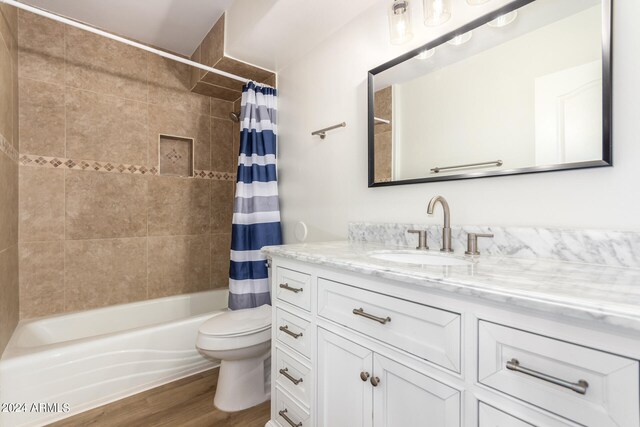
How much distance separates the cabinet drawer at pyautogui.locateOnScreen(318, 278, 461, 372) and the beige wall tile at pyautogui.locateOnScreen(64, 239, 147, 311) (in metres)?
2.08

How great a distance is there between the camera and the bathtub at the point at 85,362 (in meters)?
1.46

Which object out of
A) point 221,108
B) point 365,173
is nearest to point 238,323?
point 365,173

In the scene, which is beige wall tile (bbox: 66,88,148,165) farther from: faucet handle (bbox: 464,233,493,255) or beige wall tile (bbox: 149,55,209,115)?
faucet handle (bbox: 464,233,493,255)

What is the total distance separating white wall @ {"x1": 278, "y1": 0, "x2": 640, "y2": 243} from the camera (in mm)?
869

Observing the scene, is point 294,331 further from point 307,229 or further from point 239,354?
point 307,229

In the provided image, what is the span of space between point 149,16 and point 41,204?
1563 millimetres

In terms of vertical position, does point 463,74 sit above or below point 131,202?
above

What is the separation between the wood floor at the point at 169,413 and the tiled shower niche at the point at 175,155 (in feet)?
5.77

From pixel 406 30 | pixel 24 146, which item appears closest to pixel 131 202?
pixel 24 146

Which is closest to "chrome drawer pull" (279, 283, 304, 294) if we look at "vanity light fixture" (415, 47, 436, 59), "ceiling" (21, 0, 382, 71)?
"vanity light fixture" (415, 47, 436, 59)

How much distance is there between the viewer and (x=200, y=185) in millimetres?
2809

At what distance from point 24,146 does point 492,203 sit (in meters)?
2.87

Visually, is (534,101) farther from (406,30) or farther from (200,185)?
(200,185)

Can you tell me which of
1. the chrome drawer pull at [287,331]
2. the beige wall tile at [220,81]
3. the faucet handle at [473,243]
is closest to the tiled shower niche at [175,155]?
the beige wall tile at [220,81]
